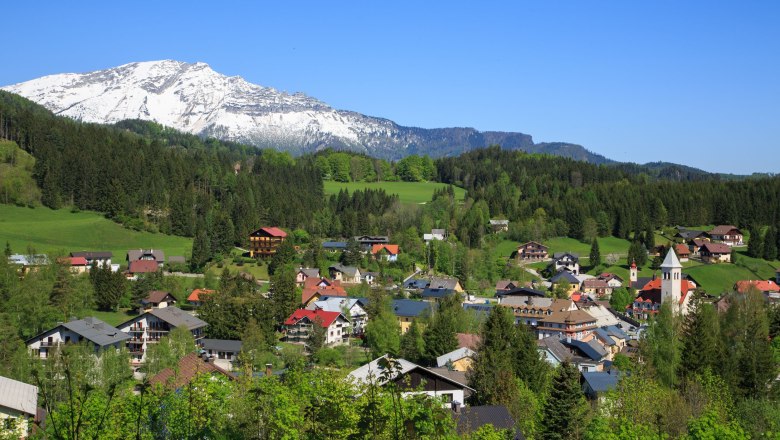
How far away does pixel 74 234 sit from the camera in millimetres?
76938

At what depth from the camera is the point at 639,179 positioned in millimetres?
131375

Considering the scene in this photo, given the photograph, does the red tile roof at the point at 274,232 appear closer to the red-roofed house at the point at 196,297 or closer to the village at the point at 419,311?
the village at the point at 419,311

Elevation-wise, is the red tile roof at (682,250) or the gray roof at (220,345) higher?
the red tile roof at (682,250)

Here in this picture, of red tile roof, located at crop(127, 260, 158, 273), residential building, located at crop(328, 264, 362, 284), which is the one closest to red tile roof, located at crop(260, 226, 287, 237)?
residential building, located at crop(328, 264, 362, 284)

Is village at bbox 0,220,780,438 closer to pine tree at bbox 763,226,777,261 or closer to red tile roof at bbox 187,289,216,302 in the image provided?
red tile roof at bbox 187,289,216,302

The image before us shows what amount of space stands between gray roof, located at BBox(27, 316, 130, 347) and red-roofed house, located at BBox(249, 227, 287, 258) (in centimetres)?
3006

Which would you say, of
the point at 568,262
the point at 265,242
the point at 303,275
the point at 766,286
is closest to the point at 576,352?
the point at 303,275

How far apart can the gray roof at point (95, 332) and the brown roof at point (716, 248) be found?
2524 inches

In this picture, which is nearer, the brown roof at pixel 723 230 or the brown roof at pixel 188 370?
the brown roof at pixel 188 370

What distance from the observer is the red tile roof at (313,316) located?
53206mm

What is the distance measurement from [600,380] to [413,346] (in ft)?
46.1

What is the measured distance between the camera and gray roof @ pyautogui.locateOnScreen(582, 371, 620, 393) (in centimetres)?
3266

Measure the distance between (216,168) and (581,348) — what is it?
2700 inches

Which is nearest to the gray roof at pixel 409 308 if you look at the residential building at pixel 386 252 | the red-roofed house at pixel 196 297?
the red-roofed house at pixel 196 297
